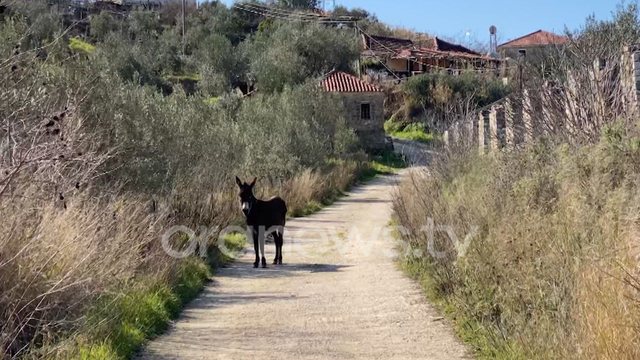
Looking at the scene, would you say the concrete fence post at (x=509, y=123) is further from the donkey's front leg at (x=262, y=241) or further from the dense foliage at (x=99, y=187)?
the dense foliage at (x=99, y=187)

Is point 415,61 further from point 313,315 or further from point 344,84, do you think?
point 313,315

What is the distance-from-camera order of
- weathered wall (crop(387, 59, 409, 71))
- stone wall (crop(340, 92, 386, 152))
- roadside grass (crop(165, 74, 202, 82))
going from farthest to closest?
weathered wall (crop(387, 59, 409, 71)) → roadside grass (crop(165, 74, 202, 82)) → stone wall (crop(340, 92, 386, 152))

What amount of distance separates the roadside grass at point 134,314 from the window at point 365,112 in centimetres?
3917

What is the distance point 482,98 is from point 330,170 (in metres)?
24.6

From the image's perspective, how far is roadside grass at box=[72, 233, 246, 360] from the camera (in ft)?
21.9

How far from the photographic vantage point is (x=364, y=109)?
50.5 m

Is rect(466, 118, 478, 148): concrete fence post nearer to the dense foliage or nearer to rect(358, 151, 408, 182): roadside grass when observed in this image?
the dense foliage

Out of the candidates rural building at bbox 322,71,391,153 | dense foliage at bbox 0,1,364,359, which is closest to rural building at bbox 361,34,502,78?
rural building at bbox 322,71,391,153

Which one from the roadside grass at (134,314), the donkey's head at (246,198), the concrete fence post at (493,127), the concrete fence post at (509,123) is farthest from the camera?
the concrete fence post at (493,127)

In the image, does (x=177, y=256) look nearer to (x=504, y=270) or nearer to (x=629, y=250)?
(x=504, y=270)

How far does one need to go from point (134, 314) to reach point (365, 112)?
141ft

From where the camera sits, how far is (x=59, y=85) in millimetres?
11391

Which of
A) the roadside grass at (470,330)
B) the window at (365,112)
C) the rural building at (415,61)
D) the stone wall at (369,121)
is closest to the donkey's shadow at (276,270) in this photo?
the roadside grass at (470,330)

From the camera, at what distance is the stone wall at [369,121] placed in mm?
49969
